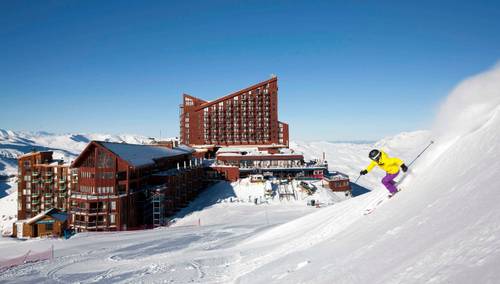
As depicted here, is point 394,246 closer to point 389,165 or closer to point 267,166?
point 389,165

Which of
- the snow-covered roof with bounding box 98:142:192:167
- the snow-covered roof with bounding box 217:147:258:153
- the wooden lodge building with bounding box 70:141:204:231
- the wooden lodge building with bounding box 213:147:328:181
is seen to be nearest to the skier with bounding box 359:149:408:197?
the wooden lodge building with bounding box 70:141:204:231

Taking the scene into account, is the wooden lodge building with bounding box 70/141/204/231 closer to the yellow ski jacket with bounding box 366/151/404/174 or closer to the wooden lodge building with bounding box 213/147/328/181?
the wooden lodge building with bounding box 213/147/328/181

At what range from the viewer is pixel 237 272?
13398mm

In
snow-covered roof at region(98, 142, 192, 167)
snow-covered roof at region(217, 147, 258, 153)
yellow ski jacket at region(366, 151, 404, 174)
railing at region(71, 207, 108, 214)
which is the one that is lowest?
railing at region(71, 207, 108, 214)

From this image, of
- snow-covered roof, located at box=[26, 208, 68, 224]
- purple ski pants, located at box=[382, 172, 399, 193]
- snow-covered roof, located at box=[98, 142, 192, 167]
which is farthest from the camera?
snow-covered roof, located at box=[98, 142, 192, 167]

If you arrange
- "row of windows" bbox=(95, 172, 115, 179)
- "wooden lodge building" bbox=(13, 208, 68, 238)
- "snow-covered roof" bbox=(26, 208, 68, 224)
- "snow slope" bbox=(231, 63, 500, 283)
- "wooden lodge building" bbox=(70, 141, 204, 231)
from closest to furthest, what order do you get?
"snow slope" bbox=(231, 63, 500, 283), "wooden lodge building" bbox=(70, 141, 204, 231), "wooden lodge building" bbox=(13, 208, 68, 238), "row of windows" bbox=(95, 172, 115, 179), "snow-covered roof" bbox=(26, 208, 68, 224)

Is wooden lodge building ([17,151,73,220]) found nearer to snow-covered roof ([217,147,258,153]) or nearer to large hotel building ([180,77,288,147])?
snow-covered roof ([217,147,258,153])

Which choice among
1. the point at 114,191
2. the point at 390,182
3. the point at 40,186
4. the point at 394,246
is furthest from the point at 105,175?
the point at 394,246

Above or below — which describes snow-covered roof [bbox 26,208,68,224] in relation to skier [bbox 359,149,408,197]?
below

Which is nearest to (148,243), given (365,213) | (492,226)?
(365,213)

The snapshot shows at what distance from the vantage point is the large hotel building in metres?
95.0

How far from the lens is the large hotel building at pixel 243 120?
312 feet

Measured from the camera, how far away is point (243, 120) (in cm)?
9556

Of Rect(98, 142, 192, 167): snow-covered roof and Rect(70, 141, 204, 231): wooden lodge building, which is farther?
Rect(98, 142, 192, 167): snow-covered roof
